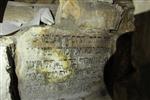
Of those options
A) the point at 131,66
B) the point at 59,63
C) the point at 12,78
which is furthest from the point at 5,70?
the point at 131,66

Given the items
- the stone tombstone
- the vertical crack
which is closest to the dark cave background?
the stone tombstone

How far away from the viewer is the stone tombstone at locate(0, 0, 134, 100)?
1.67 m

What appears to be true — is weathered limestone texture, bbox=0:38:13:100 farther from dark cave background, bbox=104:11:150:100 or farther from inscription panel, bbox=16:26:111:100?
dark cave background, bbox=104:11:150:100

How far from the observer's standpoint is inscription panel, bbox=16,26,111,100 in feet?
5.46

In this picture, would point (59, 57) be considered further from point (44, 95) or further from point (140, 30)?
point (140, 30)

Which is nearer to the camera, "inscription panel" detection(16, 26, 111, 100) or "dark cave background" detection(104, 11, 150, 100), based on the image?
"inscription panel" detection(16, 26, 111, 100)

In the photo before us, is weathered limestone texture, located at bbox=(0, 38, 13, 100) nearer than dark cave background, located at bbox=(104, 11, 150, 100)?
Yes

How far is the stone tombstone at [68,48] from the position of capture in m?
1.67

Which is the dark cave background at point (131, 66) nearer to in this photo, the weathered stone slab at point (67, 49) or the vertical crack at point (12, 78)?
the weathered stone slab at point (67, 49)

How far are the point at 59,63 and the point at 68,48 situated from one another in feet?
0.29

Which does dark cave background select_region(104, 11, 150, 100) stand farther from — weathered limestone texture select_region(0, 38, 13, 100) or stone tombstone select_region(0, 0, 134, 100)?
weathered limestone texture select_region(0, 38, 13, 100)

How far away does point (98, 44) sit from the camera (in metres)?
1.76

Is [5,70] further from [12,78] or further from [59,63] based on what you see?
[59,63]

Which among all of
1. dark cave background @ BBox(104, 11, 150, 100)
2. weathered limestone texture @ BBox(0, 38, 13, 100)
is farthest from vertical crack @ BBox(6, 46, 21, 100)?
dark cave background @ BBox(104, 11, 150, 100)
